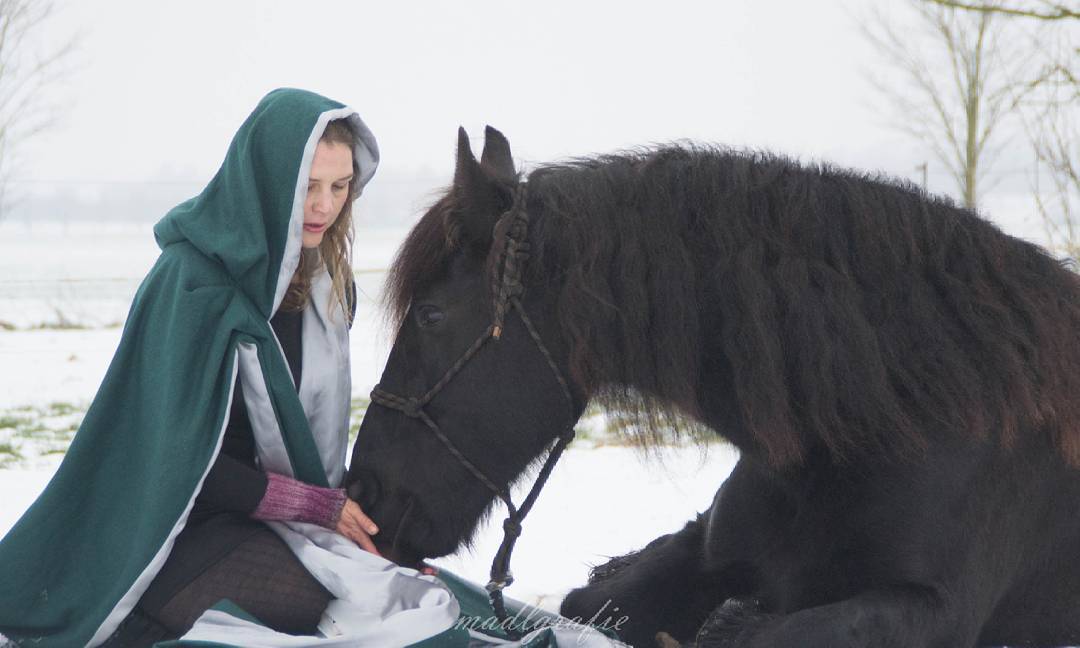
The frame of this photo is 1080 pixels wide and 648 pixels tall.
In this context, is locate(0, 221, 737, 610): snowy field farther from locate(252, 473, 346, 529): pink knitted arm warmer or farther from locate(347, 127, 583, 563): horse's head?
locate(252, 473, 346, 529): pink knitted arm warmer

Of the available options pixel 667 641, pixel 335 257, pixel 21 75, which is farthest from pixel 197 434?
pixel 21 75

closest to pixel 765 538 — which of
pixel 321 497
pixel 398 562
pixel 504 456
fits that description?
pixel 504 456

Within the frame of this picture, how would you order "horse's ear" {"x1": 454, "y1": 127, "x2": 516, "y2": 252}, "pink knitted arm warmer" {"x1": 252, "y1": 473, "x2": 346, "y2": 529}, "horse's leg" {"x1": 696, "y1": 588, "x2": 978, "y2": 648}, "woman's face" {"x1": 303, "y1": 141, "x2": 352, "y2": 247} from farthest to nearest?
"woman's face" {"x1": 303, "y1": 141, "x2": 352, "y2": 247} → "pink knitted arm warmer" {"x1": 252, "y1": 473, "x2": 346, "y2": 529} → "horse's ear" {"x1": 454, "y1": 127, "x2": 516, "y2": 252} → "horse's leg" {"x1": 696, "y1": 588, "x2": 978, "y2": 648}

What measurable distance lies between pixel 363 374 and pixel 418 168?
14026 millimetres

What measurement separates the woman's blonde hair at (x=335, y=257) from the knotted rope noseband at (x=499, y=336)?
0.49 meters

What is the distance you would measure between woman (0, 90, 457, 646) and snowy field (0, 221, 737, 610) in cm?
30

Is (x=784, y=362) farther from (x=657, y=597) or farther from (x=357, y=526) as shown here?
(x=357, y=526)

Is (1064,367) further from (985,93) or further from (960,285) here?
(985,93)

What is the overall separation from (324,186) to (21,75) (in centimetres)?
1461

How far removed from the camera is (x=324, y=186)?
7.78 ft

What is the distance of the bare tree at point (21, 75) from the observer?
1400 centimetres

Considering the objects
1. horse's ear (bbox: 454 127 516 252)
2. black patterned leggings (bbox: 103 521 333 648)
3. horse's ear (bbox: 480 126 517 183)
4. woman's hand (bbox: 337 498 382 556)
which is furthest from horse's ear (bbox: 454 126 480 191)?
A: black patterned leggings (bbox: 103 521 333 648)

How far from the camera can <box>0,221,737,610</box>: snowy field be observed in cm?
351

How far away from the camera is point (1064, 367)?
82.0 inches
